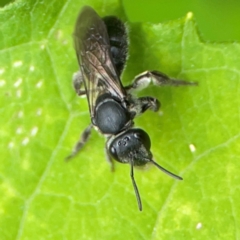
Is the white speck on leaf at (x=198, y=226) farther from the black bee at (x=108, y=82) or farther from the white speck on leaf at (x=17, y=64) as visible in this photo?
the white speck on leaf at (x=17, y=64)

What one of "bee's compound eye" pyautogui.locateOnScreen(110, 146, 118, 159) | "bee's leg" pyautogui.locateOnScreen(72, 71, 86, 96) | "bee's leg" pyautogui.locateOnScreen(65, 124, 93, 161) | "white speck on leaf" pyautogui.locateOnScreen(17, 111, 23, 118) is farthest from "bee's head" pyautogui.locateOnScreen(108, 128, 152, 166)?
"white speck on leaf" pyautogui.locateOnScreen(17, 111, 23, 118)

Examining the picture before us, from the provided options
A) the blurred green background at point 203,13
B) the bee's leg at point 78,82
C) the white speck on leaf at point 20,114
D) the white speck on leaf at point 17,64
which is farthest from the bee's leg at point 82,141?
the blurred green background at point 203,13

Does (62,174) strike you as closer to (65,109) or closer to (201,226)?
(65,109)

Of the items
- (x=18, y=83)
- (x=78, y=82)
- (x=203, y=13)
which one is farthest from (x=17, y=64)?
(x=203, y=13)

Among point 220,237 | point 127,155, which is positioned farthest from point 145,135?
point 220,237

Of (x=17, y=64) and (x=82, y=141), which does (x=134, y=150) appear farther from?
(x=17, y=64)
